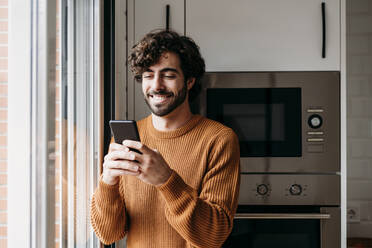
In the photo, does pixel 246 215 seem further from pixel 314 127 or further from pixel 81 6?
pixel 81 6

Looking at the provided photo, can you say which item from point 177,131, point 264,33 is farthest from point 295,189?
point 177,131

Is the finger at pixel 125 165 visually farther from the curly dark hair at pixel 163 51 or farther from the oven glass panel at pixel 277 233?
the oven glass panel at pixel 277 233

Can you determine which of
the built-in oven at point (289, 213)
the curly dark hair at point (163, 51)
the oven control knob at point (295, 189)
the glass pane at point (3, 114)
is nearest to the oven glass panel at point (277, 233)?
the built-in oven at point (289, 213)

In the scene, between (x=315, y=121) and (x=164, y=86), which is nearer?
(x=164, y=86)

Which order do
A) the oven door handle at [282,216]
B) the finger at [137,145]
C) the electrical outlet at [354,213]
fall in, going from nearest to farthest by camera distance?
the finger at [137,145] < the oven door handle at [282,216] < the electrical outlet at [354,213]

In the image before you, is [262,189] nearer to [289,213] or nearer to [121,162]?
[289,213]

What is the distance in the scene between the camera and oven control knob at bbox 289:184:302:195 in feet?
6.07

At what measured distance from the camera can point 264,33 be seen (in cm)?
187

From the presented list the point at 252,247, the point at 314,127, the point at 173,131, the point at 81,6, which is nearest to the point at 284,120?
the point at 314,127

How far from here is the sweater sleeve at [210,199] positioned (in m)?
0.98

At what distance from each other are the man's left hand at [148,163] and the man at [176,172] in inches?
2.4

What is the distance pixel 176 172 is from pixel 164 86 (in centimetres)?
23

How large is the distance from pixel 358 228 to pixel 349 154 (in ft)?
1.47

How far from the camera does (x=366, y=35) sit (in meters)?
2.52
